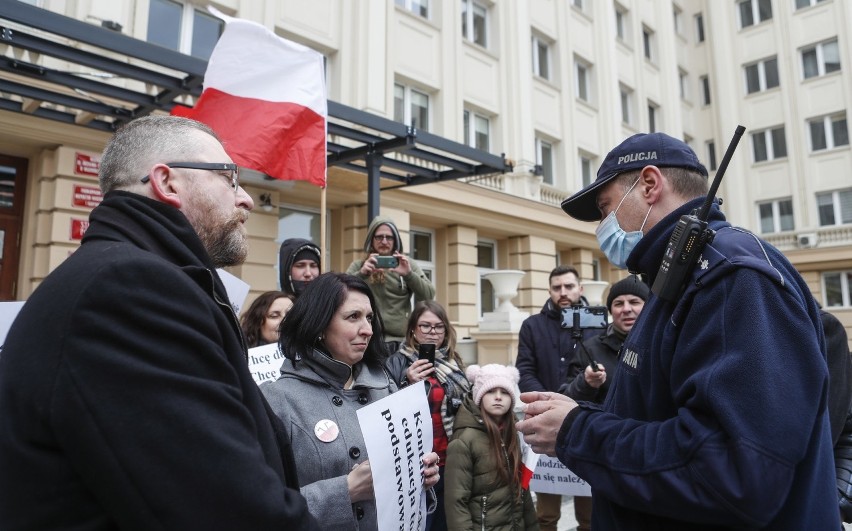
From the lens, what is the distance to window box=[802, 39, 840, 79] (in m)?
20.9

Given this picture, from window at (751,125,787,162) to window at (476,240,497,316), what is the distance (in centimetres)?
1425

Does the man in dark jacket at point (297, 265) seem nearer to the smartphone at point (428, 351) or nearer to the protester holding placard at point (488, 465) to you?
the smartphone at point (428, 351)

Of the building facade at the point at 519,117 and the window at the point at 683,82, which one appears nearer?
the building facade at the point at 519,117

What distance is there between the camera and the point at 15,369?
104 centimetres

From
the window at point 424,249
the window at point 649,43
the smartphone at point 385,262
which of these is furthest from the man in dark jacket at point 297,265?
the window at point 649,43

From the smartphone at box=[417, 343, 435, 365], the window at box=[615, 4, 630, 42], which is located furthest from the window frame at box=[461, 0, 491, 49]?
the smartphone at box=[417, 343, 435, 365]

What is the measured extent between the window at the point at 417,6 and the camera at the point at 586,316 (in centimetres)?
1039

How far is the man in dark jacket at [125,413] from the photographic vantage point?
985mm

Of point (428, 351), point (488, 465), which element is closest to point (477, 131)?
point (428, 351)

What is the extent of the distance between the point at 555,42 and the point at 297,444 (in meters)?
16.4

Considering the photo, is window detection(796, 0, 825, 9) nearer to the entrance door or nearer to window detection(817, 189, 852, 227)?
window detection(817, 189, 852, 227)

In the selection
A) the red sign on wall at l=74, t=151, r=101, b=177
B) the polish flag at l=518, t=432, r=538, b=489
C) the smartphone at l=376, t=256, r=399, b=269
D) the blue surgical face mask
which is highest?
the red sign on wall at l=74, t=151, r=101, b=177

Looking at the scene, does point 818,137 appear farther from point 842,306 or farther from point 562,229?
point 562,229

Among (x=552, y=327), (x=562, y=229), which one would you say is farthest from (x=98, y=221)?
(x=562, y=229)
